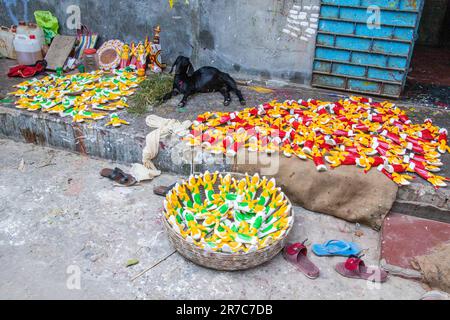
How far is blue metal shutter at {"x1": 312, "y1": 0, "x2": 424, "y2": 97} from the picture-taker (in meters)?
4.78

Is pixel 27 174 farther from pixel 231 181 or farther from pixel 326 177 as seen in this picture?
pixel 326 177

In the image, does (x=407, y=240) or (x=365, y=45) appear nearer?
(x=407, y=240)

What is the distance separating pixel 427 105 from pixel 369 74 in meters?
0.81

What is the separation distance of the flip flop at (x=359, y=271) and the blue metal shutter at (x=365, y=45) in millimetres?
2879

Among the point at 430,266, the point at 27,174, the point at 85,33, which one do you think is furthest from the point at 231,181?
the point at 85,33

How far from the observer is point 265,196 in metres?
3.54

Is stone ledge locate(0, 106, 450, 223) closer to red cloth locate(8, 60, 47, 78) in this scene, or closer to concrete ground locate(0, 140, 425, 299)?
concrete ground locate(0, 140, 425, 299)

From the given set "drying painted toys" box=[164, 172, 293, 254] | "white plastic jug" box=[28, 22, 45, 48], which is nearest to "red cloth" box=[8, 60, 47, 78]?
"white plastic jug" box=[28, 22, 45, 48]

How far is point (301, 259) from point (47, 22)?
577cm

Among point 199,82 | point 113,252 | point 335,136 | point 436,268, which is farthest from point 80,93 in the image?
point 436,268

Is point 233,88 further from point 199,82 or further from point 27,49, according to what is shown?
point 27,49

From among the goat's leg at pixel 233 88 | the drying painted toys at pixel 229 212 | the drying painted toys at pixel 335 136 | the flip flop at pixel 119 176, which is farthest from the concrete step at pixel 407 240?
the flip flop at pixel 119 176

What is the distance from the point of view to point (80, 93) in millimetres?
5164

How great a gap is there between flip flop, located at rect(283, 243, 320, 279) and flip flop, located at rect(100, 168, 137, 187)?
1.75 meters
